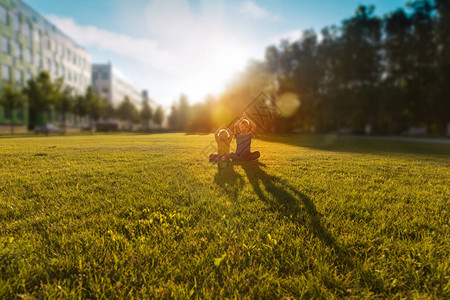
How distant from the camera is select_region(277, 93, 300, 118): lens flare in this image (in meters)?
33.3

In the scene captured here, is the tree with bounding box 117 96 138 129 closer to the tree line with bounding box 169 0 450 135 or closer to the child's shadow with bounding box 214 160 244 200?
the tree line with bounding box 169 0 450 135

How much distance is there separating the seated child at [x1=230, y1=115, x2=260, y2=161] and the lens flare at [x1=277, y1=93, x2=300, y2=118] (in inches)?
1136

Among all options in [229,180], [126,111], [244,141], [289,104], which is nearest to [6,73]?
[126,111]

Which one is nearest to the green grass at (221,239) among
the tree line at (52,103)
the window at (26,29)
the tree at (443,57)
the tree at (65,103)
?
the tree line at (52,103)

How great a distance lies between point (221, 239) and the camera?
7.04 ft

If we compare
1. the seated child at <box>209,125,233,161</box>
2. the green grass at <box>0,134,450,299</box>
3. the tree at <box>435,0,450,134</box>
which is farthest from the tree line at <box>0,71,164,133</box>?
the tree at <box>435,0,450,134</box>

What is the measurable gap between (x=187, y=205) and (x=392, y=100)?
112 feet

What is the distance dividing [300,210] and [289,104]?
3351 cm

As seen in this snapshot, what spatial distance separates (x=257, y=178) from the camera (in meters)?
4.24

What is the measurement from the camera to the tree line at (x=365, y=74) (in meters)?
27.5

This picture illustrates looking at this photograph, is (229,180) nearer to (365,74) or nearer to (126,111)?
(365,74)

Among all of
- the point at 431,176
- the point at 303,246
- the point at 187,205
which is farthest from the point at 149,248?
the point at 431,176

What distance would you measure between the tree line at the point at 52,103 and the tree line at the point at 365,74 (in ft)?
80.0

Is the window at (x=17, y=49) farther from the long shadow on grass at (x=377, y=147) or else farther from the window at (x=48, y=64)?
the long shadow on grass at (x=377, y=147)
